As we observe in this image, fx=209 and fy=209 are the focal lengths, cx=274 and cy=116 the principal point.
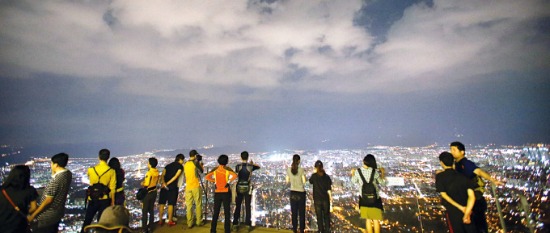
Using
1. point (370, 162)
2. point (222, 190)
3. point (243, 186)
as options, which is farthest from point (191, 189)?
point (370, 162)

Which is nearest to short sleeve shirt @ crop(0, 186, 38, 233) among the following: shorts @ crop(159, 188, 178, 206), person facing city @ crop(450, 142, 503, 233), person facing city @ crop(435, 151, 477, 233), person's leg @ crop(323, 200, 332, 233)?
shorts @ crop(159, 188, 178, 206)

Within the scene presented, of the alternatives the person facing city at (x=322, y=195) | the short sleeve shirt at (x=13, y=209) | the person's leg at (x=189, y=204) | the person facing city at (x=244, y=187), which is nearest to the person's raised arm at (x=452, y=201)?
the person facing city at (x=322, y=195)

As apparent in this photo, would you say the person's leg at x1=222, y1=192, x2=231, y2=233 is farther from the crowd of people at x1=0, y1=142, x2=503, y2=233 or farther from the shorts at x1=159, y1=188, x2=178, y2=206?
the shorts at x1=159, y1=188, x2=178, y2=206

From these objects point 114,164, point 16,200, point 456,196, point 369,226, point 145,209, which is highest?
point 114,164

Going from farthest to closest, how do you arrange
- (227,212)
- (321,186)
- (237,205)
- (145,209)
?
(237,205), (145,209), (227,212), (321,186)

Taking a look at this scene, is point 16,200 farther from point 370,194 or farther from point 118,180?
point 370,194

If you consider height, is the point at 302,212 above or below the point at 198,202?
below
